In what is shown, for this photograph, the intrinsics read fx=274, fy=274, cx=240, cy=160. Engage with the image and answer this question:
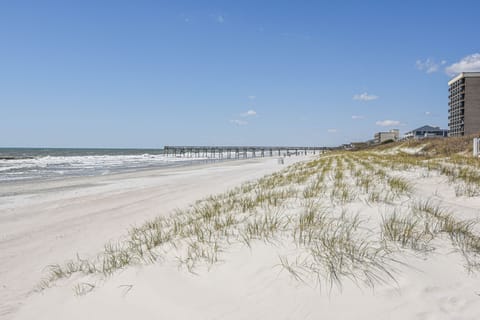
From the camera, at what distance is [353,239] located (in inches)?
110

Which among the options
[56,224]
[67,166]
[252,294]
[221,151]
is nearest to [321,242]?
[252,294]

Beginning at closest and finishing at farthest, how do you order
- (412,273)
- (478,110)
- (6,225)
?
(412,273) < (6,225) < (478,110)

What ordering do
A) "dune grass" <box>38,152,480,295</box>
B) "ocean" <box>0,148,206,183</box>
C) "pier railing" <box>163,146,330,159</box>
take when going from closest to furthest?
"dune grass" <box>38,152,480,295</box> < "ocean" <box>0,148,206,183</box> < "pier railing" <box>163,146,330,159</box>

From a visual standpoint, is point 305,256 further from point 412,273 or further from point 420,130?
point 420,130

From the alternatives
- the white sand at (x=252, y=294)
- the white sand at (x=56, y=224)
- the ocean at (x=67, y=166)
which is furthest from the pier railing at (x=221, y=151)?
the white sand at (x=252, y=294)

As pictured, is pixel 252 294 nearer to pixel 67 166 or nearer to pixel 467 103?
pixel 67 166

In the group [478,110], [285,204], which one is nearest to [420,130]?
[478,110]

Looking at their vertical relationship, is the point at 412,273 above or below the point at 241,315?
above

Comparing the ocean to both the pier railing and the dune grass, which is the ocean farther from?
the pier railing

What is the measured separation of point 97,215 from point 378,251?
7.09 m

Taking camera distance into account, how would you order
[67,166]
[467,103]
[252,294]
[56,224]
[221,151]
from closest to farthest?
[252,294]
[56,224]
[67,166]
[467,103]
[221,151]

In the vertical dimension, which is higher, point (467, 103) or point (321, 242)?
point (467, 103)

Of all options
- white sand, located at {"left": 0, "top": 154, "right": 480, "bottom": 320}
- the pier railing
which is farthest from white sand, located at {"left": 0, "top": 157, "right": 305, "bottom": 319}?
the pier railing

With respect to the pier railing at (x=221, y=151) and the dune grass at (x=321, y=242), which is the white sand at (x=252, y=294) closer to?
the dune grass at (x=321, y=242)
